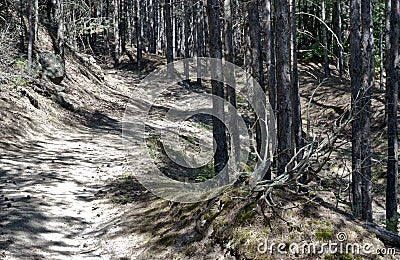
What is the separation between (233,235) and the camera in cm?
561

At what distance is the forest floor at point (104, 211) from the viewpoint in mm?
5457

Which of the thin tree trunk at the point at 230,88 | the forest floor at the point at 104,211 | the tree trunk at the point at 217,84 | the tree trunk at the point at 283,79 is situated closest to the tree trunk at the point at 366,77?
the forest floor at the point at 104,211

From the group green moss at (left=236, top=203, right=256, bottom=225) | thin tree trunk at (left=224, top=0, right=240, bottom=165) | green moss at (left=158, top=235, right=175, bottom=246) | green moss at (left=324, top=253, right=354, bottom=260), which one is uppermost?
thin tree trunk at (left=224, top=0, right=240, bottom=165)

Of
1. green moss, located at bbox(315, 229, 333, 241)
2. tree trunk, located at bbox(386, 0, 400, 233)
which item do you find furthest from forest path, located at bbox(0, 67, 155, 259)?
tree trunk, located at bbox(386, 0, 400, 233)

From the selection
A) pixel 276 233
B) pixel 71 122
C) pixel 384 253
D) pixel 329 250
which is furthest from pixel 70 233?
pixel 71 122

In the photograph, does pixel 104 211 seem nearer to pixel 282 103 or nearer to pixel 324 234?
pixel 282 103

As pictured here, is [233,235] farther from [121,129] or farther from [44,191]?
[121,129]

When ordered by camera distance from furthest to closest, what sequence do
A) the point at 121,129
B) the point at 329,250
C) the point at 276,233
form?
the point at 121,129
the point at 276,233
the point at 329,250

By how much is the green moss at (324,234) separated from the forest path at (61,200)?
3.17 m

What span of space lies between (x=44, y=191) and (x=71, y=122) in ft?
29.0

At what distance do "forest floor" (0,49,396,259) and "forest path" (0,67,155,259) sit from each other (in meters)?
0.02

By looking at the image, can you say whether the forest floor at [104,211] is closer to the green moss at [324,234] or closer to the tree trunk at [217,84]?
the green moss at [324,234]

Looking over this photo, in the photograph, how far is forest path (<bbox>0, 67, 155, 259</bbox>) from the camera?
7.20 metres

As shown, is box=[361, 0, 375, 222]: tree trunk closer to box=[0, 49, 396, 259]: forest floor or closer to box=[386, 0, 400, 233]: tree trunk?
box=[0, 49, 396, 259]: forest floor
